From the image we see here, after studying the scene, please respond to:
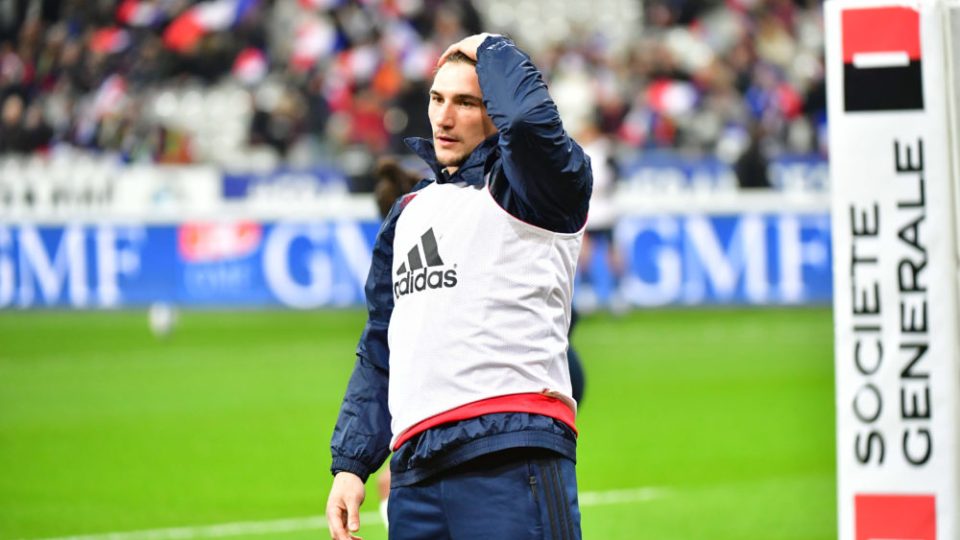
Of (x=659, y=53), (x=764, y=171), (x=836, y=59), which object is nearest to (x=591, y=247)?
(x=764, y=171)

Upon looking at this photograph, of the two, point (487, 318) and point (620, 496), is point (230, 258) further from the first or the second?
point (487, 318)

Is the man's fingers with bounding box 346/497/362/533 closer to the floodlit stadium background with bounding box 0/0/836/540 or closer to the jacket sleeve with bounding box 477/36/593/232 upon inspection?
the jacket sleeve with bounding box 477/36/593/232

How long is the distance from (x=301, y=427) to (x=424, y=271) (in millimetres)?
7852

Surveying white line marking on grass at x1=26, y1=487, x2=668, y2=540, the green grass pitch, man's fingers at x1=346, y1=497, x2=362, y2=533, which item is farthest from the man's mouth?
white line marking on grass at x1=26, y1=487, x2=668, y2=540

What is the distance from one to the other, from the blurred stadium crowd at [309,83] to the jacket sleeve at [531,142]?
651 inches

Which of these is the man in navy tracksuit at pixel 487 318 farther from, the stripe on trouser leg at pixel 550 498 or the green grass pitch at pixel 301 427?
the green grass pitch at pixel 301 427

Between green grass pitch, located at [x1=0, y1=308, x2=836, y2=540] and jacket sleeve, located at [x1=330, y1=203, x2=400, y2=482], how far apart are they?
13.5 ft

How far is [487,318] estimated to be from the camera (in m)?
3.82

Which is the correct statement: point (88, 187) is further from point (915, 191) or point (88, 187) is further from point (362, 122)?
point (915, 191)

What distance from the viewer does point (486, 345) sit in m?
3.81

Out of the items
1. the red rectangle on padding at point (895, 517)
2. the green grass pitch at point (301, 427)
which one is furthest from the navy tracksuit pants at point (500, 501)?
the green grass pitch at point (301, 427)

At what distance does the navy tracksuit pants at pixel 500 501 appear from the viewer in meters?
3.74

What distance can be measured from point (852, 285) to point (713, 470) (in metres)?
5.77

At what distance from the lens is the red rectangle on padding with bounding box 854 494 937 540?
13.9ft
